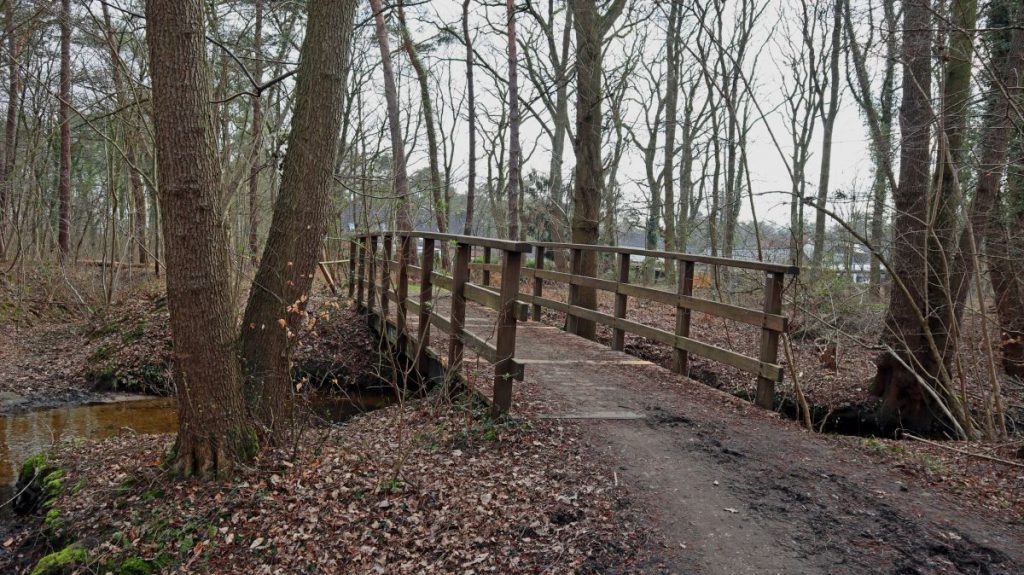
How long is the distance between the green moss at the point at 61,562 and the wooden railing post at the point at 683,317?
17.1 feet

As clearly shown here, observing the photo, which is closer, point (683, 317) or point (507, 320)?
point (507, 320)

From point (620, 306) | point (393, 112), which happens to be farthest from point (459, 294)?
point (393, 112)

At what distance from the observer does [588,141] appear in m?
9.32

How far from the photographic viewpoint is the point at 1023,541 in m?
3.47

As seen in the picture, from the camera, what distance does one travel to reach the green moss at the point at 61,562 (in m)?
4.06

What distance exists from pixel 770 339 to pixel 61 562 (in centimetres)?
537

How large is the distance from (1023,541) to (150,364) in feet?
32.9

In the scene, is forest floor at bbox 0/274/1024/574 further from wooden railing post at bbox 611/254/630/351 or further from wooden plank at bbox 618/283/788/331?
wooden railing post at bbox 611/254/630/351

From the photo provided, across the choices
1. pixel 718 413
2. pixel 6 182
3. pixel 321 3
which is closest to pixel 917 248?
pixel 718 413

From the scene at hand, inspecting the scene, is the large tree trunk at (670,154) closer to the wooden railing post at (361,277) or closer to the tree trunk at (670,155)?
the tree trunk at (670,155)

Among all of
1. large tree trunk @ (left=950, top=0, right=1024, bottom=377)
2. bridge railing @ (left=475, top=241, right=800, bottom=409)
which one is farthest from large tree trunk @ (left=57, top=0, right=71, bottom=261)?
large tree trunk @ (left=950, top=0, right=1024, bottom=377)

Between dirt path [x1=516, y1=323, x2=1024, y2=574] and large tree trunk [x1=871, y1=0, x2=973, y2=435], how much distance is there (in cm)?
218

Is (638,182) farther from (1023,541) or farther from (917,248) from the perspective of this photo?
(1023,541)

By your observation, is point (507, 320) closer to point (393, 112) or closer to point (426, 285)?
point (426, 285)
